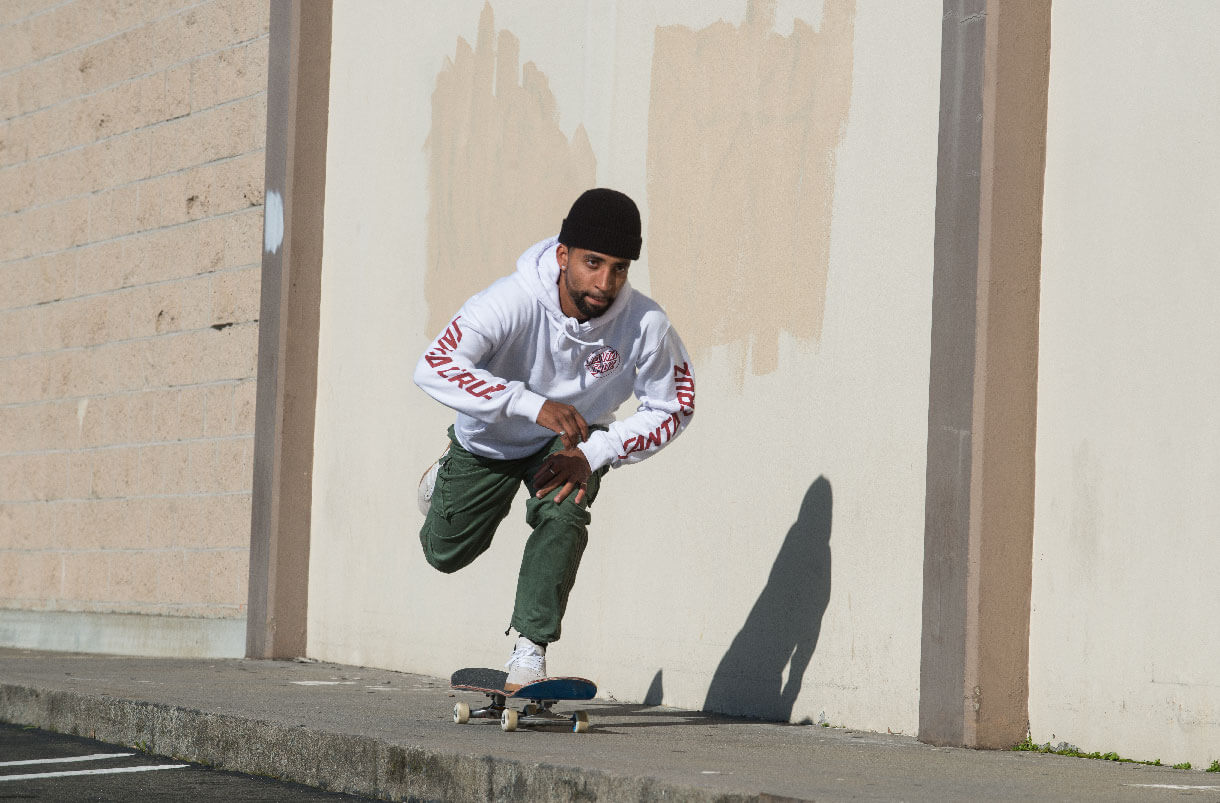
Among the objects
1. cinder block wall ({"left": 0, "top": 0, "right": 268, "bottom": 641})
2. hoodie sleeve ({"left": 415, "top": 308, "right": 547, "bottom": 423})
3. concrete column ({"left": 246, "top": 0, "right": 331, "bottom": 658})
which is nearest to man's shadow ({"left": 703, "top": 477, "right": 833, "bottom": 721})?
hoodie sleeve ({"left": 415, "top": 308, "right": 547, "bottom": 423})

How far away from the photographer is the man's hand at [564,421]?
4.94 m

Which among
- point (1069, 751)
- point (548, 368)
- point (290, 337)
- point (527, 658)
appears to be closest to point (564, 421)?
point (548, 368)

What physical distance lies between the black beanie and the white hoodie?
207 millimetres

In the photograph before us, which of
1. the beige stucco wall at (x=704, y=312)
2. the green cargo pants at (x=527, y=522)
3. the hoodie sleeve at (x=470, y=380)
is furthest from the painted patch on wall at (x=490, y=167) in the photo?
the hoodie sleeve at (x=470, y=380)

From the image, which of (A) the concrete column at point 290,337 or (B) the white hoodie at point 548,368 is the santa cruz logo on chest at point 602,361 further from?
(A) the concrete column at point 290,337

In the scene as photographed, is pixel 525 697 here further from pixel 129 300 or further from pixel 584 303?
pixel 129 300

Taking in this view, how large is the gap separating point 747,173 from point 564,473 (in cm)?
161

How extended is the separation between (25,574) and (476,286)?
4.87 metres

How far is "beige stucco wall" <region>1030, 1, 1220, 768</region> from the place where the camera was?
4695 mm

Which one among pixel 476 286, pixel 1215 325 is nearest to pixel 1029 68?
pixel 1215 325

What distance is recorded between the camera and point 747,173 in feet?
20.2

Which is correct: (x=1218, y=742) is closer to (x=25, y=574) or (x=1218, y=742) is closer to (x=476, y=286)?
(x=476, y=286)

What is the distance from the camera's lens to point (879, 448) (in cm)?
559

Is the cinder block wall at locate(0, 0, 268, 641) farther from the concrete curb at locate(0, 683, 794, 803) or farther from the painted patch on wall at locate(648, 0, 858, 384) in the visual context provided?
the painted patch on wall at locate(648, 0, 858, 384)
